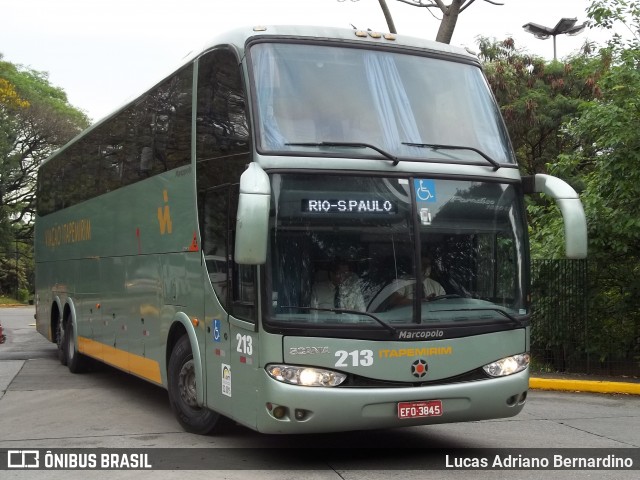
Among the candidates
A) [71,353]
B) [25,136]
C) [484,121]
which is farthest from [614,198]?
[25,136]

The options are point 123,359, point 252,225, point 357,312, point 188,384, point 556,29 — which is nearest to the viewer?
point 252,225

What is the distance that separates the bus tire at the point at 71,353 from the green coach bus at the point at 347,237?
601cm

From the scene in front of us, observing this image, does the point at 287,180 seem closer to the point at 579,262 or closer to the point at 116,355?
the point at 116,355

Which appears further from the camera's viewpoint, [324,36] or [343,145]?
[324,36]

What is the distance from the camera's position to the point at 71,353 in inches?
595

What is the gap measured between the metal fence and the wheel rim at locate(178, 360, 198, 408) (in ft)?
23.3

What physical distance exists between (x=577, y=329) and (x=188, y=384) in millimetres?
7426

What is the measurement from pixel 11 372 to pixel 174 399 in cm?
674

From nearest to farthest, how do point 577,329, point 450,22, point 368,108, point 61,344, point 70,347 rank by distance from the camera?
point 368,108
point 577,329
point 70,347
point 61,344
point 450,22

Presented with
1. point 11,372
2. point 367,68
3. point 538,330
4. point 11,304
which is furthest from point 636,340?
point 11,304

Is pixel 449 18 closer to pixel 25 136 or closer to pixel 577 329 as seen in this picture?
pixel 577 329

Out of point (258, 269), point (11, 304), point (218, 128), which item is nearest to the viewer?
point (258, 269)

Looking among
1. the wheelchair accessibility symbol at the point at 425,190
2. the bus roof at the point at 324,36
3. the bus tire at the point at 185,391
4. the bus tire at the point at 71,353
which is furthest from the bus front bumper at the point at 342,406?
the bus tire at the point at 71,353

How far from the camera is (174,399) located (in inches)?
366
